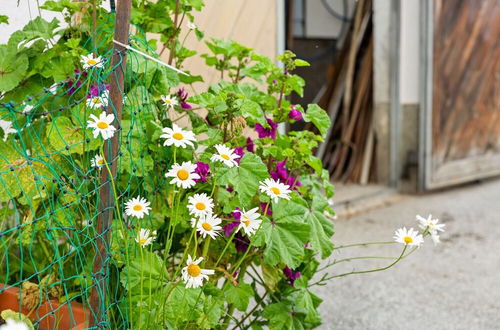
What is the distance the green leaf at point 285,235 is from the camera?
163cm

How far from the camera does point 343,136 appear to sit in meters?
5.30

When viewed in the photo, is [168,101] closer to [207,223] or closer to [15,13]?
[207,223]

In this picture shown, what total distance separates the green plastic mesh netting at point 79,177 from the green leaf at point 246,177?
0.24 metres

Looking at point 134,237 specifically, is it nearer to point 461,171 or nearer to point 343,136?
point 343,136

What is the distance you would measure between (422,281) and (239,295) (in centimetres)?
147

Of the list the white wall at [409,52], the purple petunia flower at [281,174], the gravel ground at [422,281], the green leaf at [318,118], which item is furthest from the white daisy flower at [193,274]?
the white wall at [409,52]

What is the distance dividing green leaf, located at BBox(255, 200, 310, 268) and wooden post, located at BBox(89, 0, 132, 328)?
38 cm

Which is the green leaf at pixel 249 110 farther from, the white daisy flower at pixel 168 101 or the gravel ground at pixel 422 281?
the gravel ground at pixel 422 281

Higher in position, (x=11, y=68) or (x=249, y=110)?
(x=11, y=68)

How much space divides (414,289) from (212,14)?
1.58m

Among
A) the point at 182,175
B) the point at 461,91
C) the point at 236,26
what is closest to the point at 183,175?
the point at 182,175

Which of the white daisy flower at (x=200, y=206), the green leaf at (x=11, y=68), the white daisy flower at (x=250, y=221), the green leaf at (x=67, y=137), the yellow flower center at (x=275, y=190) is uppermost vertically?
the green leaf at (x=11, y=68)

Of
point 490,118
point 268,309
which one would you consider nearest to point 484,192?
point 490,118

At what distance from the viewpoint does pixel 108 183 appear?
1484 mm
